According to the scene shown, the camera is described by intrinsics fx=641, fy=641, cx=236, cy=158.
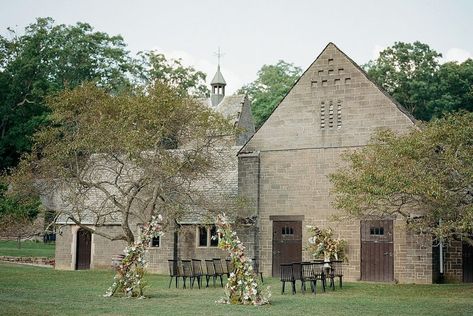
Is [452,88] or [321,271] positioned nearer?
[321,271]

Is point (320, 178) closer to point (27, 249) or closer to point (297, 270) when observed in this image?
point (297, 270)

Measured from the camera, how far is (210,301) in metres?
18.9

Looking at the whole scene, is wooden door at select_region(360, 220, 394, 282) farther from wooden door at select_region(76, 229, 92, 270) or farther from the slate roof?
the slate roof

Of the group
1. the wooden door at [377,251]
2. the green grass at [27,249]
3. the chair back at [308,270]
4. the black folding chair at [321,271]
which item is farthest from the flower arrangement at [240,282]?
the green grass at [27,249]

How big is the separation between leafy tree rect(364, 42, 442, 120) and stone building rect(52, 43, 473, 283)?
979 inches

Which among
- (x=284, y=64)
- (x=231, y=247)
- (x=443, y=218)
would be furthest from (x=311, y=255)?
(x=284, y=64)

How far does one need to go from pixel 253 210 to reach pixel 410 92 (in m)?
27.4

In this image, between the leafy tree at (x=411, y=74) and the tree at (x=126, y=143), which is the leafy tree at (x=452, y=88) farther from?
the tree at (x=126, y=143)

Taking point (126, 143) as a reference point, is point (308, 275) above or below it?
below

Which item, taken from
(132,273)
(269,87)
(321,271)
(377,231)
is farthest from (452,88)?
(132,273)

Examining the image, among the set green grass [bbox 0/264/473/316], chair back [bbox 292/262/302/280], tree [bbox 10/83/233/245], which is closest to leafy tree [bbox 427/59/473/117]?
tree [bbox 10/83/233/245]

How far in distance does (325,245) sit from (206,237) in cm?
771

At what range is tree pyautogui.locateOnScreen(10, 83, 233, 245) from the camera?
89.6 ft

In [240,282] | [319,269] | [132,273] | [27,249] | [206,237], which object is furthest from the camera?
[27,249]
